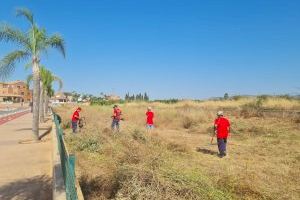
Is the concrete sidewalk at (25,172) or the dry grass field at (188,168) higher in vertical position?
the dry grass field at (188,168)

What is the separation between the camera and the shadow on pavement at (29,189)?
8305 mm

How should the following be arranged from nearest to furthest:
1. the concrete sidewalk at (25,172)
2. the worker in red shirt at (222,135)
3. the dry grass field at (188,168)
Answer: the dry grass field at (188,168) < the concrete sidewalk at (25,172) < the worker in red shirt at (222,135)

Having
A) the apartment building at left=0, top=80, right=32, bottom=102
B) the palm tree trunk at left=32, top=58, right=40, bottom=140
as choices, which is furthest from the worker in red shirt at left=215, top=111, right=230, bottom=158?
the apartment building at left=0, top=80, right=32, bottom=102

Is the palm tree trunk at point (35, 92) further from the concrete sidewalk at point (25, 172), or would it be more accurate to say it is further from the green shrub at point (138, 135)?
the green shrub at point (138, 135)

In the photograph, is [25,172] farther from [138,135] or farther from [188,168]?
[138,135]

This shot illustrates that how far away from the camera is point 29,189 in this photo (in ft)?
29.3

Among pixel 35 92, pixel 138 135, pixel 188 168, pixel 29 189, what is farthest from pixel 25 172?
pixel 35 92

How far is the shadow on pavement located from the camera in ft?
27.2

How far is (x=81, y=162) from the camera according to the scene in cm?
1130

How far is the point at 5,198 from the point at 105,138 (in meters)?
6.45

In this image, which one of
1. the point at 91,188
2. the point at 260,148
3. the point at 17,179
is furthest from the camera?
the point at 260,148

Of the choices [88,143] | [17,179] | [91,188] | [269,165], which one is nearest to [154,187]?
[91,188]

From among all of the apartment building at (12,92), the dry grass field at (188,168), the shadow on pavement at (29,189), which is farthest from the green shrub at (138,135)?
the apartment building at (12,92)

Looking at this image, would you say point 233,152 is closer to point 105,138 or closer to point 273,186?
point 105,138
